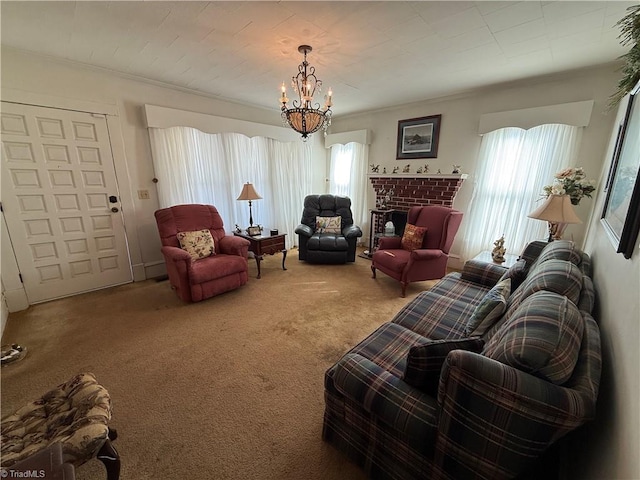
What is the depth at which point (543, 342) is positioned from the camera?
0.82 metres

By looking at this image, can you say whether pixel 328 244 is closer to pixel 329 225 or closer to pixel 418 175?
pixel 329 225

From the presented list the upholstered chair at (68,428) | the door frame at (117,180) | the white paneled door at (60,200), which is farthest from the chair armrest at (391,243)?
the white paneled door at (60,200)

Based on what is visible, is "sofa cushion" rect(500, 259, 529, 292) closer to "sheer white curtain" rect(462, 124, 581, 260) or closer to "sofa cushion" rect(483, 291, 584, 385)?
"sofa cushion" rect(483, 291, 584, 385)

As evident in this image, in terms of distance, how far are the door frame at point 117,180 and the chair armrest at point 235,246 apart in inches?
46.3

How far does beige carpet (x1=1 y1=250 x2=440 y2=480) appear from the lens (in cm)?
131

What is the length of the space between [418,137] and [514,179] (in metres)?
1.47

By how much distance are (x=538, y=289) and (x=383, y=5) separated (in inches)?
77.1

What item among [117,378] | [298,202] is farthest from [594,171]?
[117,378]

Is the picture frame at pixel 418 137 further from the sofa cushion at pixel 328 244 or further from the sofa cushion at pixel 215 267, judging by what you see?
the sofa cushion at pixel 215 267

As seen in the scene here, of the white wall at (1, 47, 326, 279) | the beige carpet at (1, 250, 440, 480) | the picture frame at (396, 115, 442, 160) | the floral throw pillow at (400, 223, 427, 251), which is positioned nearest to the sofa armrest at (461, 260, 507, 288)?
the beige carpet at (1, 250, 440, 480)

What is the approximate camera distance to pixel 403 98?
3695 millimetres

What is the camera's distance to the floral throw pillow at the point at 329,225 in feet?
14.3

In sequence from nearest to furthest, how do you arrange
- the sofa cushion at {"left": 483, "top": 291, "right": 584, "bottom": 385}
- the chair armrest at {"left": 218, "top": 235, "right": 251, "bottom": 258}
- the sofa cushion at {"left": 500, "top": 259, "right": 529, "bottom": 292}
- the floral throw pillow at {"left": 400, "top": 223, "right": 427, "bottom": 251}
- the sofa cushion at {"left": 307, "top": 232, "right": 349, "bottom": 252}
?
the sofa cushion at {"left": 483, "top": 291, "right": 584, "bottom": 385}
the sofa cushion at {"left": 500, "top": 259, "right": 529, "bottom": 292}
the chair armrest at {"left": 218, "top": 235, "right": 251, "bottom": 258}
the floral throw pillow at {"left": 400, "top": 223, "right": 427, "bottom": 251}
the sofa cushion at {"left": 307, "top": 232, "right": 349, "bottom": 252}

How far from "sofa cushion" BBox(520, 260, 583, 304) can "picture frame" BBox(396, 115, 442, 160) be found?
116 inches
